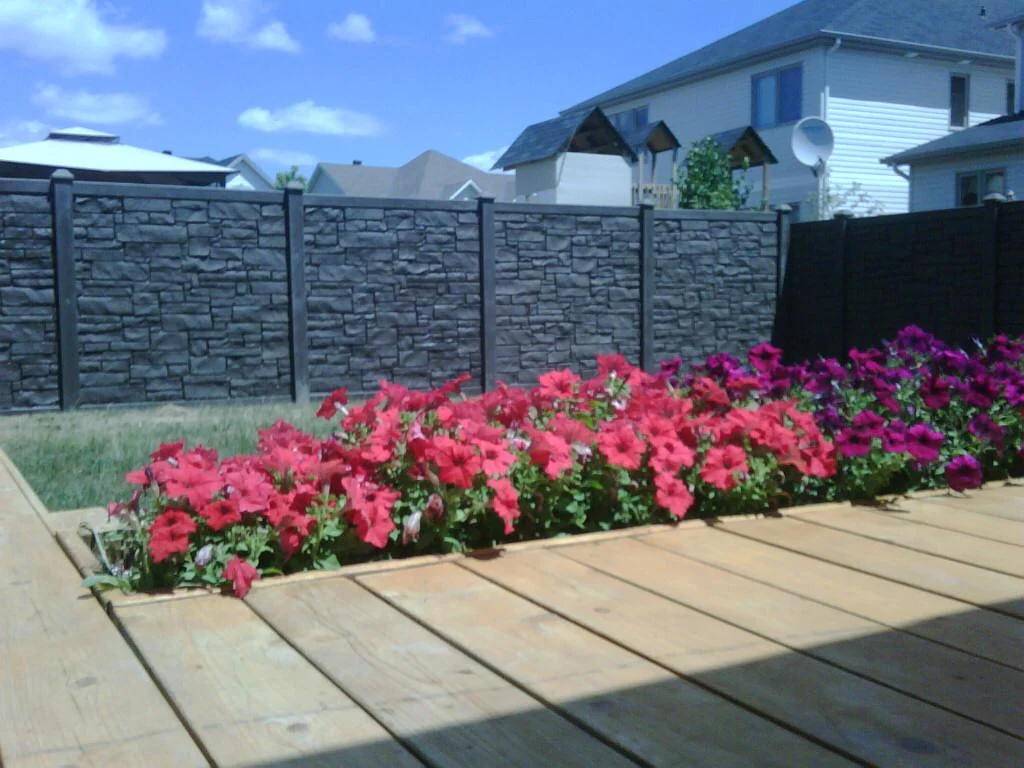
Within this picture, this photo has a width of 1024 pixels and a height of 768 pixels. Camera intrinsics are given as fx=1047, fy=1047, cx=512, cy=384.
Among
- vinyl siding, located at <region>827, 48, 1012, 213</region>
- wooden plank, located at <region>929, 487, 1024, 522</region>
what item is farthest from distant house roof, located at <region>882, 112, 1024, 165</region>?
wooden plank, located at <region>929, 487, 1024, 522</region>

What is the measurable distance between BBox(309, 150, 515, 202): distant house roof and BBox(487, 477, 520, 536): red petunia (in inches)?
1303

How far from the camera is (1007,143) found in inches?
587

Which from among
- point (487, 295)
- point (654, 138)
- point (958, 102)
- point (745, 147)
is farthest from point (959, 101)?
point (487, 295)

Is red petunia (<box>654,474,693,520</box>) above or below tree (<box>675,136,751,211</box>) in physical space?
below

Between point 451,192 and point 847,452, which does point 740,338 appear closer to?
point 847,452

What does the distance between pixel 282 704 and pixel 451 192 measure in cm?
3375

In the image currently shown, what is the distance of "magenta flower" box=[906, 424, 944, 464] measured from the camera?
2.85 meters

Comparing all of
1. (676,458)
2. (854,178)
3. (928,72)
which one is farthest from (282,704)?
(928,72)

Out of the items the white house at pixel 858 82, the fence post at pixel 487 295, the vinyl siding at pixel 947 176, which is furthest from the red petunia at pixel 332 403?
the white house at pixel 858 82

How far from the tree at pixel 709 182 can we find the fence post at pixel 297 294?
9.04 metres

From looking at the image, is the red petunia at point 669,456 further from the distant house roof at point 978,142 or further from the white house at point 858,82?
the white house at point 858,82

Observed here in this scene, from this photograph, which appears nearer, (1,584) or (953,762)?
(953,762)

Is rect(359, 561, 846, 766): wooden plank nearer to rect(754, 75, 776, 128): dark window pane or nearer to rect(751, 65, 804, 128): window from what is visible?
rect(751, 65, 804, 128): window

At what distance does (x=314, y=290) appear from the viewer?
8617 millimetres
